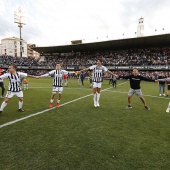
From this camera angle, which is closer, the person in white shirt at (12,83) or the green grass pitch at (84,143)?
the green grass pitch at (84,143)

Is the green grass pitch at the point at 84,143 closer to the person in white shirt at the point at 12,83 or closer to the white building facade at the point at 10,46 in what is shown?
the person in white shirt at the point at 12,83

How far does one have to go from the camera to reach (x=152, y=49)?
42219mm

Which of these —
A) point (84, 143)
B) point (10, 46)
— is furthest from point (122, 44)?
point (10, 46)

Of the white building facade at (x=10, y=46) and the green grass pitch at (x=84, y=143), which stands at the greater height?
the white building facade at (x=10, y=46)

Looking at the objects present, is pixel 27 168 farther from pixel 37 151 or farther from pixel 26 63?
pixel 26 63

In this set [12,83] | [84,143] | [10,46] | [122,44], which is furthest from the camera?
[10,46]

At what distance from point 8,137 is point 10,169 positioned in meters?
1.52

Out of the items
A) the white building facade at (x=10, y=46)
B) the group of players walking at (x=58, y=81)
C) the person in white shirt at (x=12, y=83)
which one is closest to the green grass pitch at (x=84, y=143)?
the person in white shirt at (x=12, y=83)

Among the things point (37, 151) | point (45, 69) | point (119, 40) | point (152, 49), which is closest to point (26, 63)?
point (45, 69)

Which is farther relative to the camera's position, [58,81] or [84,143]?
[58,81]

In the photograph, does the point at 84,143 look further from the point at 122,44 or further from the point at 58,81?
the point at 122,44

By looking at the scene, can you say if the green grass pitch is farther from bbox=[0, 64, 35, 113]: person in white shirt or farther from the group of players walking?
the group of players walking

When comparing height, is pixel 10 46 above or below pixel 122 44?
above

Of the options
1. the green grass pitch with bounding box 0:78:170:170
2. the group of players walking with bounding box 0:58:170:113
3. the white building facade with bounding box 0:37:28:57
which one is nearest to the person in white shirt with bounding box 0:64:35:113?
the group of players walking with bounding box 0:58:170:113
